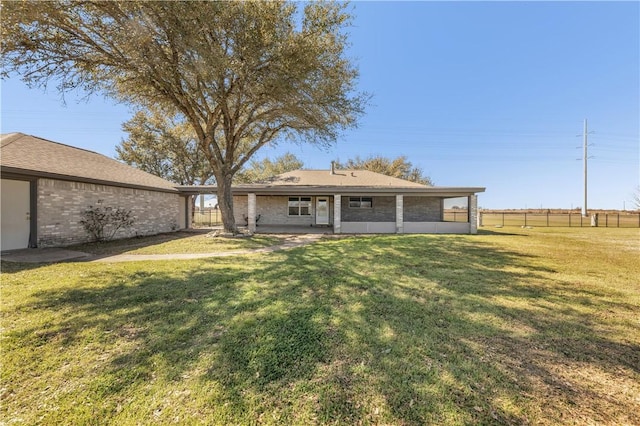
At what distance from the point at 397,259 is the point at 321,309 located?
4165mm

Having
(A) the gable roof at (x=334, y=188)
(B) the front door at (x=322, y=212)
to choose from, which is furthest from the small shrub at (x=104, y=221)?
(B) the front door at (x=322, y=212)

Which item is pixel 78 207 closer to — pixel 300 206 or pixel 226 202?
pixel 226 202

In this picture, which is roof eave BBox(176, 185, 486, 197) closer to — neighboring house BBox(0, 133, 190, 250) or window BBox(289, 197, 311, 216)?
window BBox(289, 197, 311, 216)

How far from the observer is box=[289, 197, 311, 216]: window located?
17.7m

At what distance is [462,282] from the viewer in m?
5.46

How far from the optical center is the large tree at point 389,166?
3341 centimetres

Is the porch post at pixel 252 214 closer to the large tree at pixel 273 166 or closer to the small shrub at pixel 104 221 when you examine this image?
the small shrub at pixel 104 221

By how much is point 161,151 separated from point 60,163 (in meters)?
14.9

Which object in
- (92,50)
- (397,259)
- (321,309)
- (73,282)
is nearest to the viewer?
(321,309)

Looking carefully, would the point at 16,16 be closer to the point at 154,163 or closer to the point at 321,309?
the point at 321,309

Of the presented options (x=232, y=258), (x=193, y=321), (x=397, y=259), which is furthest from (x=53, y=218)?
(x=397, y=259)

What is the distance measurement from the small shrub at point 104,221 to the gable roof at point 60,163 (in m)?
1.22

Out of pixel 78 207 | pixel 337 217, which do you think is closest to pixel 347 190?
pixel 337 217

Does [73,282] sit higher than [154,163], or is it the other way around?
[154,163]
